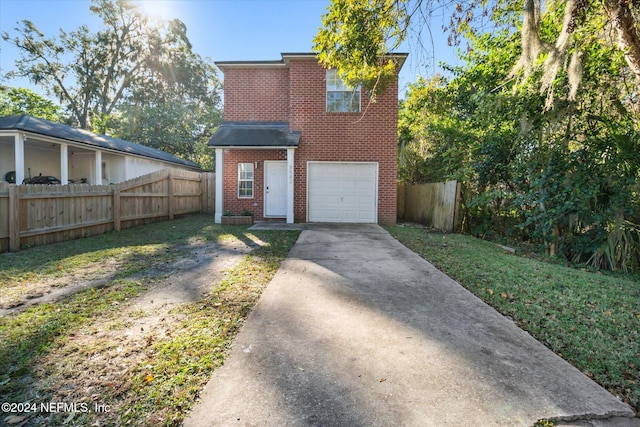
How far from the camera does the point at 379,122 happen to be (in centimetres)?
1059

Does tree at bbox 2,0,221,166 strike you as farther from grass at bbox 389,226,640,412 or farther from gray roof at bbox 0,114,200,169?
grass at bbox 389,226,640,412

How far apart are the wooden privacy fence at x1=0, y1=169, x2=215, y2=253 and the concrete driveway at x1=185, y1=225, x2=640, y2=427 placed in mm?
5689

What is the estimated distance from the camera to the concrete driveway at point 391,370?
68.1 inches

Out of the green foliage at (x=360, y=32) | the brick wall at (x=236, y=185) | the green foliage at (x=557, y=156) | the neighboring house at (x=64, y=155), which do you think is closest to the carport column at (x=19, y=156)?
the neighboring house at (x=64, y=155)

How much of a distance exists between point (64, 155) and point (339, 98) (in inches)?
421

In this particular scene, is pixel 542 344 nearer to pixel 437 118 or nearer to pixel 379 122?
pixel 379 122

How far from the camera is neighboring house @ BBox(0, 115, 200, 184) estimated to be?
10453 mm

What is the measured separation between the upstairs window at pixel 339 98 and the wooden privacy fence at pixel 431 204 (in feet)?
12.9

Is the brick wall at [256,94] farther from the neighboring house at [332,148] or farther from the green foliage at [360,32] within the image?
the green foliage at [360,32]

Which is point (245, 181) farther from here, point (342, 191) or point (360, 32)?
point (360, 32)

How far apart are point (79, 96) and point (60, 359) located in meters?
31.3

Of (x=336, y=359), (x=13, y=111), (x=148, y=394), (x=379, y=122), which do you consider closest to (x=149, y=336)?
(x=148, y=394)

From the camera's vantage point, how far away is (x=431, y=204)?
11.2m

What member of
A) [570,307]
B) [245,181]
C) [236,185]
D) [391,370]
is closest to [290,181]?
[245,181]
